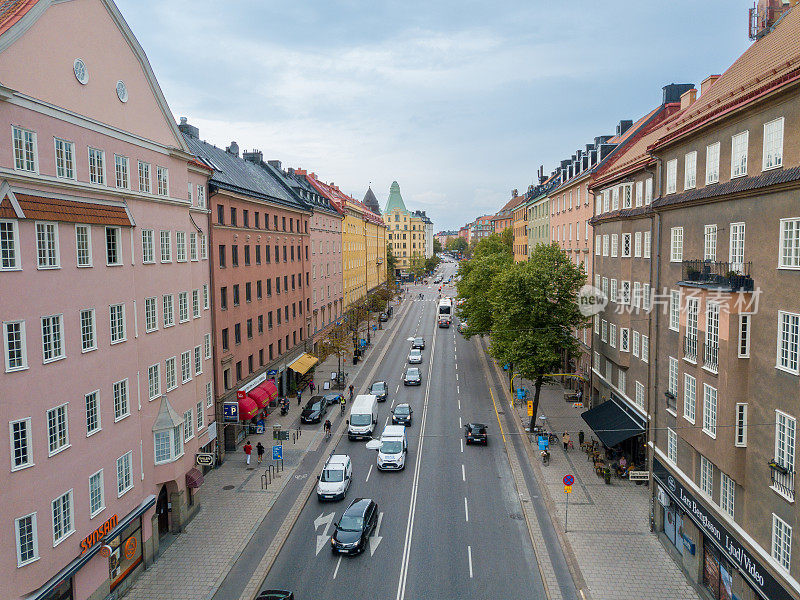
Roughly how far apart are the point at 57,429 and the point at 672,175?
88.3 ft

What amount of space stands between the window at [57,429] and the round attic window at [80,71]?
39.1 ft

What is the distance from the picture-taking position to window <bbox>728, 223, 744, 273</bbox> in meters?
18.8

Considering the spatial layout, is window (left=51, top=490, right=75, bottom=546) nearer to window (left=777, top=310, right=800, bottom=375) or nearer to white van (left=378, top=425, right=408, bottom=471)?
white van (left=378, top=425, right=408, bottom=471)

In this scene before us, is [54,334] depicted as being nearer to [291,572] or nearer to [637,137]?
[291,572]

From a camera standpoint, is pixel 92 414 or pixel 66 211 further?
pixel 92 414

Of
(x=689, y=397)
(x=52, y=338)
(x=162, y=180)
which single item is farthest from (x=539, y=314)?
(x=52, y=338)

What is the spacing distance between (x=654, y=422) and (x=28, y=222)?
90.8 ft

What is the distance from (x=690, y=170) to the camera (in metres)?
23.4

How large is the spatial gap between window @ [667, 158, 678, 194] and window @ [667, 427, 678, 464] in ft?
36.1

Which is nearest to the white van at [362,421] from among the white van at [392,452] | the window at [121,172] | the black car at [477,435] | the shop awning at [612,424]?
the white van at [392,452]

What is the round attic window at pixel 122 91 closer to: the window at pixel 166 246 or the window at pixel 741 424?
the window at pixel 166 246

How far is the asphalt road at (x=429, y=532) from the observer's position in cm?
2262

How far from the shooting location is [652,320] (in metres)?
28.6

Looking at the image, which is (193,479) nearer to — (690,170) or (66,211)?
(66,211)
